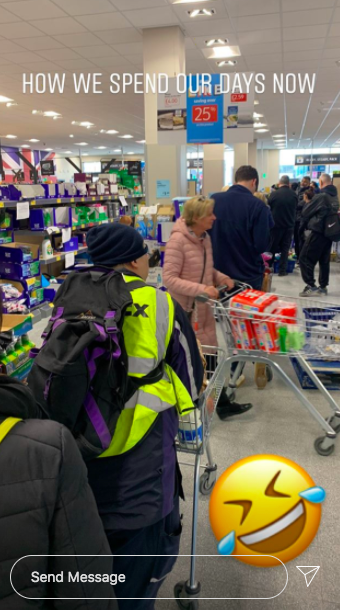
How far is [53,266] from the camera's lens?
7.09 meters

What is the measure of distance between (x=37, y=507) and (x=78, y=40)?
282 inches

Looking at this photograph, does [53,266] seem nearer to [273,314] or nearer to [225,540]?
[273,314]

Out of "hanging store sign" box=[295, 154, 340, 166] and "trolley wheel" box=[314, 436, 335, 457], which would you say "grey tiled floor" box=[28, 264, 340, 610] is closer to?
"trolley wheel" box=[314, 436, 335, 457]

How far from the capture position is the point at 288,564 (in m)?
2.13

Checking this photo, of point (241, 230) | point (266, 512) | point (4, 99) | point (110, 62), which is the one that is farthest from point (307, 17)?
point (4, 99)

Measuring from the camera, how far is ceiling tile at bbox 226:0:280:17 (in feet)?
17.2

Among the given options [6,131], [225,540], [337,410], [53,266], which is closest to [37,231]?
[53,266]

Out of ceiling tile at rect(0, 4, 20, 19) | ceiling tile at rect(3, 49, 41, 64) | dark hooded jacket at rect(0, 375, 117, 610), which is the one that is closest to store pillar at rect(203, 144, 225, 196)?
ceiling tile at rect(3, 49, 41, 64)

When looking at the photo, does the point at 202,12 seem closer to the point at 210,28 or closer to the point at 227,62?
the point at 210,28

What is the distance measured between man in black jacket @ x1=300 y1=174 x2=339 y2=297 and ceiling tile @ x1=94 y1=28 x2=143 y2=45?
11.8 ft

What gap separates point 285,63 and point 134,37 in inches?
120

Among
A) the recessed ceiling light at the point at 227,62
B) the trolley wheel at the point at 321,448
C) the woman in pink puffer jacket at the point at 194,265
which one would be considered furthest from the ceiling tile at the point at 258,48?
the trolley wheel at the point at 321,448

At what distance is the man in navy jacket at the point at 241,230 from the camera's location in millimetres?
3650

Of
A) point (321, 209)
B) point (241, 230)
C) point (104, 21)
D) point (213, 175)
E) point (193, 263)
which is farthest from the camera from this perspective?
point (213, 175)
